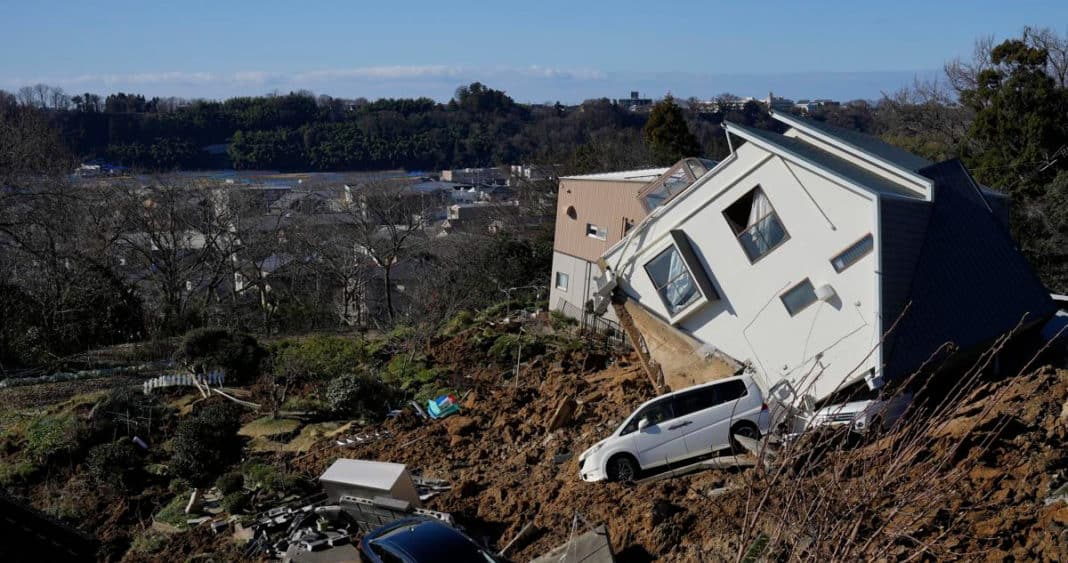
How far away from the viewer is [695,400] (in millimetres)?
12141

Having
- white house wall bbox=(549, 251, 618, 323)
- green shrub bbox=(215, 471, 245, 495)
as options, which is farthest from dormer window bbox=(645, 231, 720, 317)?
green shrub bbox=(215, 471, 245, 495)

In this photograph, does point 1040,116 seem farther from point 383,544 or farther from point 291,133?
point 291,133

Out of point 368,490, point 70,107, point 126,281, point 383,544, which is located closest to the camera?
point 383,544

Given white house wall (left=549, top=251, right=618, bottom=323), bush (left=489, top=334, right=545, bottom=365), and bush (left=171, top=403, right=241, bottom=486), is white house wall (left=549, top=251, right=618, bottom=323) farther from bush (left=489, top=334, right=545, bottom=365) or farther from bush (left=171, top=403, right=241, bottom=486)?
bush (left=171, top=403, right=241, bottom=486)

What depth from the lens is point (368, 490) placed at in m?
11.7

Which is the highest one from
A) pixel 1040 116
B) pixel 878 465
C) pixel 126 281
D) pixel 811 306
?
pixel 1040 116

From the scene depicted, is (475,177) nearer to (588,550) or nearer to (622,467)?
(622,467)

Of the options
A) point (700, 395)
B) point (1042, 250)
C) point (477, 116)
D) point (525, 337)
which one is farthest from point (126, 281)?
point (477, 116)

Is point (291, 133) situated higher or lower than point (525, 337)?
higher

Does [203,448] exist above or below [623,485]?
below

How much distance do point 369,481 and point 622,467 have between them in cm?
364

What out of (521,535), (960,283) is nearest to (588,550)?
(521,535)

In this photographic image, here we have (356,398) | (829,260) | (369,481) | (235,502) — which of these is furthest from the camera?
(356,398)

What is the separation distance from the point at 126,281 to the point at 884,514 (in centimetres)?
3371
